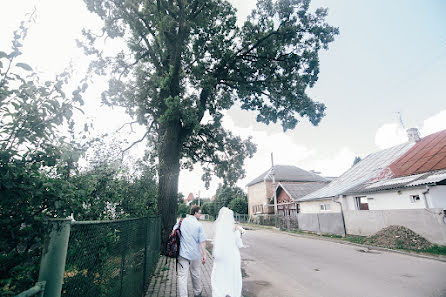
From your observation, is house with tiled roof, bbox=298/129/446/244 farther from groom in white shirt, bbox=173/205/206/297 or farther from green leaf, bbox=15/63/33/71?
green leaf, bbox=15/63/33/71

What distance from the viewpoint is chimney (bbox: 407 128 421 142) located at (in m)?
19.8

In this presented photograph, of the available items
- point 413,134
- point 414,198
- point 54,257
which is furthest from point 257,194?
point 54,257

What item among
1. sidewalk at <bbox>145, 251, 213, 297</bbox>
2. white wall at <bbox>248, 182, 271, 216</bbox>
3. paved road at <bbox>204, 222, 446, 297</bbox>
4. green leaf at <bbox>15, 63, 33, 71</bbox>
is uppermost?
white wall at <bbox>248, 182, 271, 216</bbox>

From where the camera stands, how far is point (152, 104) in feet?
37.4

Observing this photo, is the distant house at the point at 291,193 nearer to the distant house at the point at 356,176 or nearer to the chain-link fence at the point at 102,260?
the distant house at the point at 356,176

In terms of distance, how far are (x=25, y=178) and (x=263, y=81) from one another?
38.2 feet

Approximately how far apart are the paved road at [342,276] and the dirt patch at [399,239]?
1.78 meters

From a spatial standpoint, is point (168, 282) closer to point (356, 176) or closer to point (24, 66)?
point (24, 66)

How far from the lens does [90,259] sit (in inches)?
96.4

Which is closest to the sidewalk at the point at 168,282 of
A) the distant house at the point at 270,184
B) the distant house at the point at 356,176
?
the distant house at the point at 356,176

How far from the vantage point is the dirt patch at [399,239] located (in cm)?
1168

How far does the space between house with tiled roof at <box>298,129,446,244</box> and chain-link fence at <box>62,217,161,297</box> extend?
1480 centimetres

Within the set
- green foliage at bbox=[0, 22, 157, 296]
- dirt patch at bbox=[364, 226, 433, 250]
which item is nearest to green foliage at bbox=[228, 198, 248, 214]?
dirt patch at bbox=[364, 226, 433, 250]

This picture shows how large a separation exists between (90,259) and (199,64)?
9387mm
